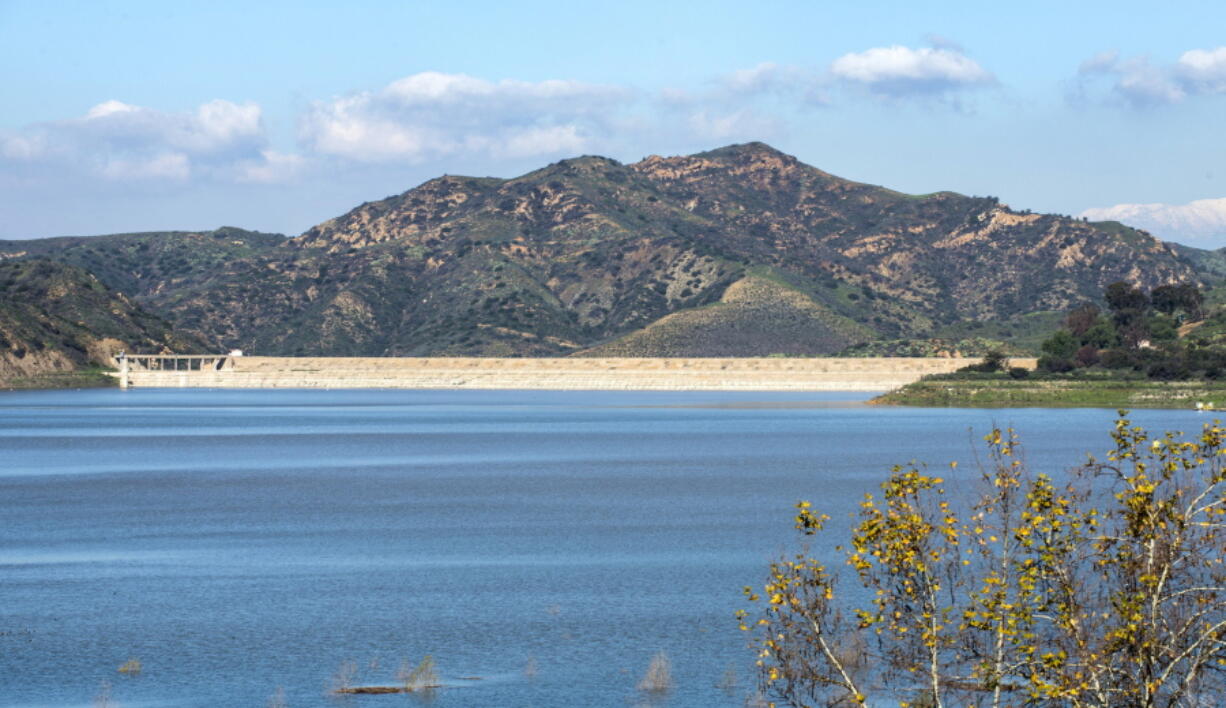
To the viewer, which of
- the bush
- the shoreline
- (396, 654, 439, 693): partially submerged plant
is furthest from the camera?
the bush

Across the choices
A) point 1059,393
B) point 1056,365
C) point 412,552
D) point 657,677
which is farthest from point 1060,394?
point 657,677

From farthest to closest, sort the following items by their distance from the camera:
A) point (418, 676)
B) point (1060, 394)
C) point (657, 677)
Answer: point (1060, 394)
point (418, 676)
point (657, 677)

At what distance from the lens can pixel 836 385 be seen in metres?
187

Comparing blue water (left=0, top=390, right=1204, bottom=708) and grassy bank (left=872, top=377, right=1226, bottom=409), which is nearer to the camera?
blue water (left=0, top=390, right=1204, bottom=708)

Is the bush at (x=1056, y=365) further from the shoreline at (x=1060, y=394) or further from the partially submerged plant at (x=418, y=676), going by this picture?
the partially submerged plant at (x=418, y=676)

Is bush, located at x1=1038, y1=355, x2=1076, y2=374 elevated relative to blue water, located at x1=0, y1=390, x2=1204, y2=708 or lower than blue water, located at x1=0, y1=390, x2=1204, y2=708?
elevated

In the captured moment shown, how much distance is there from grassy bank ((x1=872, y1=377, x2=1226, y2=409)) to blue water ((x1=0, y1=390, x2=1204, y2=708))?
1825 cm

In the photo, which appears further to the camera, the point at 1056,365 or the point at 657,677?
the point at 1056,365

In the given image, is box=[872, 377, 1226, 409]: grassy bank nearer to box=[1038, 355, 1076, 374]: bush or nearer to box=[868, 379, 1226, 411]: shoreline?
box=[868, 379, 1226, 411]: shoreline

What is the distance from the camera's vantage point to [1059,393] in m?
129

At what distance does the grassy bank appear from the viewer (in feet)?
396

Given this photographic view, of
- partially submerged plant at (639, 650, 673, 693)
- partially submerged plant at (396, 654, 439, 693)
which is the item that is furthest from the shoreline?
partially submerged plant at (396, 654, 439, 693)

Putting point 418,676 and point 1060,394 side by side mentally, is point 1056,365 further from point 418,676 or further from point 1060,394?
point 418,676

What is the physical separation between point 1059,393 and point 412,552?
95237 millimetres
